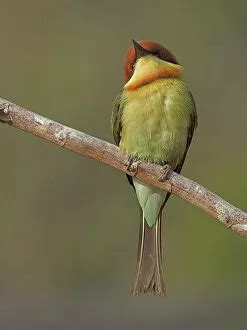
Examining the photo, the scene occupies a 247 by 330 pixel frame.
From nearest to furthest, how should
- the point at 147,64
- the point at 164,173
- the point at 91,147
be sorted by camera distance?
the point at 91,147
the point at 164,173
the point at 147,64

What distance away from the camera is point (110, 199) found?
3836mm

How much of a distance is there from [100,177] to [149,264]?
67.3 inches

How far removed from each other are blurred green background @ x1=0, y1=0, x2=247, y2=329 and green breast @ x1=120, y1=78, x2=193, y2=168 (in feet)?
4.84

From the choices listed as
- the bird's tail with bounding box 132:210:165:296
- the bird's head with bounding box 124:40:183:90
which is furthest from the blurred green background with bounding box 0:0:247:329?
the bird's head with bounding box 124:40:183:90

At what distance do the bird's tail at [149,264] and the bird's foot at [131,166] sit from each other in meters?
0.27

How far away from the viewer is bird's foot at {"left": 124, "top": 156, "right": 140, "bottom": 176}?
1.97 meters

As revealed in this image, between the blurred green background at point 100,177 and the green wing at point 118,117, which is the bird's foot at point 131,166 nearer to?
the green wing at point 118,117

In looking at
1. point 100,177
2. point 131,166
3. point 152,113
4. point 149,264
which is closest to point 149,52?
point 152,113

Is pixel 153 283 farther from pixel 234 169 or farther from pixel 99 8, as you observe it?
pixel 99 8

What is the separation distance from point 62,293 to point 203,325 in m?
0.63

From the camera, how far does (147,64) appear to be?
2.07 meters

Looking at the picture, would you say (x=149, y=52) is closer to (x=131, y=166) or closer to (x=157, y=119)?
(x=157, y=119)

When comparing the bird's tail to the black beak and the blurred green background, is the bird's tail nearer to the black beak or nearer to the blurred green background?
the black beak

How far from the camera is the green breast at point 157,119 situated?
2076 millimetres
